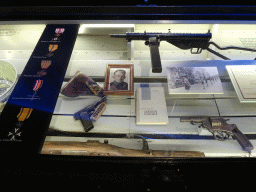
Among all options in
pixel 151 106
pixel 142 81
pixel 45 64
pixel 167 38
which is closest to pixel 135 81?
pixel 142 81

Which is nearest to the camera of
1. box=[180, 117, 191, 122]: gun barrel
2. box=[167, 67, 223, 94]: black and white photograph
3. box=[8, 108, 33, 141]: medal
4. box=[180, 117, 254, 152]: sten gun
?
box=[8, 108, 33, 141]: medal

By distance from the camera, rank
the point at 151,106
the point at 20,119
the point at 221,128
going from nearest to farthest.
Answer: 1. the point at 20,119
2. the point at 221,128
3. the point at 151,106

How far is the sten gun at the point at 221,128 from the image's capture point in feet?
3.11

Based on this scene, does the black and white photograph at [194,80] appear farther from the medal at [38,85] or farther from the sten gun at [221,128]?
the medal at [38,85]

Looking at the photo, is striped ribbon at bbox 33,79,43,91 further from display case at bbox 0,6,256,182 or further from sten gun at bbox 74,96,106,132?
sten gun at bbox 74,96,106,132

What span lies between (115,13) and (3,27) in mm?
779

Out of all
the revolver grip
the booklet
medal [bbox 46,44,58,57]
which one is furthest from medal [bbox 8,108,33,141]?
the revolver grip

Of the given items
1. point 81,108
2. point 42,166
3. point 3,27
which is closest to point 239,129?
point 81,108

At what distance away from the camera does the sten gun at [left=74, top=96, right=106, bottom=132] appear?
102 centimetres

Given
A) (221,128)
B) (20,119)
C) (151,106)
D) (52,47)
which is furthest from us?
(52,47)

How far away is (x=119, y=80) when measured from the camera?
1218 millimetres

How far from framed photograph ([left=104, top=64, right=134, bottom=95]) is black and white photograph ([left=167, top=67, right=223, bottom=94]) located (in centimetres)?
26

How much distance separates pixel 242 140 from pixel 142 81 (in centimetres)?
68

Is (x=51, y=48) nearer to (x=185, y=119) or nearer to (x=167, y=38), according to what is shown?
(x=167, y=38)
